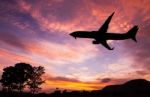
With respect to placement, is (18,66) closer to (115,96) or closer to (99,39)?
(115,96)

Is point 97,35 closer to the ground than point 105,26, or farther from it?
closer to the ground

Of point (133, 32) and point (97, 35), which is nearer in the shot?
point (97, 35)

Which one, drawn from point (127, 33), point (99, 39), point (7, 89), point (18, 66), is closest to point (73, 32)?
point (99, 39)

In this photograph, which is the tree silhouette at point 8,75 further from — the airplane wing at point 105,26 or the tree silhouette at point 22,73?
the airplane wing at point 105,26

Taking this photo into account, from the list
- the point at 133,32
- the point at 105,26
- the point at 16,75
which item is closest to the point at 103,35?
the point at 105,26

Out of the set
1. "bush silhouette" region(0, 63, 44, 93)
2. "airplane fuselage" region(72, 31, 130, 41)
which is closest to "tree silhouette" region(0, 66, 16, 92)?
"bush silhouette" region(0, 63, 44, 93)

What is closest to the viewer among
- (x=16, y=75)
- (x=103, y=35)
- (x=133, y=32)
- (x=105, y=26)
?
(x=105, y=26)

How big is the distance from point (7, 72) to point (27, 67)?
8.83 metres

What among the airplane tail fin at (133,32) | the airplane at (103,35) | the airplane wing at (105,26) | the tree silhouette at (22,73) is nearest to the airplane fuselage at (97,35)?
the airplane at (103,35)

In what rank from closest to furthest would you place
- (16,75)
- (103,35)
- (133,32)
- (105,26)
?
1. (105,26)
2. (103,35)
3. (133,32)
4. (16,75)

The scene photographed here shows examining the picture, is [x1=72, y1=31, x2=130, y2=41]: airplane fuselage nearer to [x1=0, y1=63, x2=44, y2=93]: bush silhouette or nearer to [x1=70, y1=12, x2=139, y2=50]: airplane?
[x1=70, y1=12, x2=139, y2=50]: airplane

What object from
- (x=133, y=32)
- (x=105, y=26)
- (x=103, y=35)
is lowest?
(x=103, y=35)

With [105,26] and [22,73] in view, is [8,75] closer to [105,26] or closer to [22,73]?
[22,73]

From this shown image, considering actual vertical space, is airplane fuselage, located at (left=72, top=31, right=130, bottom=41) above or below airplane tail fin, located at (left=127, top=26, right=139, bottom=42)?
below
